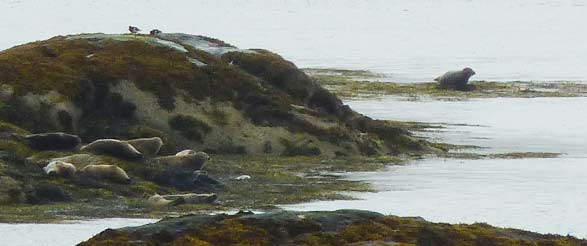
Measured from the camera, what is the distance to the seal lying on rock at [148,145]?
64.6ft

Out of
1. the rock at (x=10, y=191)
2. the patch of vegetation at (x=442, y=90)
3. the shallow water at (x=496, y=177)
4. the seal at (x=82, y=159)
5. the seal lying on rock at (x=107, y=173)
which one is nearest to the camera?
the rock at (x=10, y=191)

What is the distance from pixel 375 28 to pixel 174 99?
4489 centimetres

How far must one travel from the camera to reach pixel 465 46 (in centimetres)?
5506

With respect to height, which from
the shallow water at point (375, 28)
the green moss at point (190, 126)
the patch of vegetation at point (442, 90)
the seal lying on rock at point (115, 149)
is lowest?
the seal lying on rock at point (115, 149)

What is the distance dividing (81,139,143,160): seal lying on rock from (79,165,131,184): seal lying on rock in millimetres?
1155

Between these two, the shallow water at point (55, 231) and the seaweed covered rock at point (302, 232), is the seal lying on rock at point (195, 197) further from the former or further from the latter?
the seaweed covered rock at point (302, 232)

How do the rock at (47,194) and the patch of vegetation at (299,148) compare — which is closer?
the rock at (47,194)

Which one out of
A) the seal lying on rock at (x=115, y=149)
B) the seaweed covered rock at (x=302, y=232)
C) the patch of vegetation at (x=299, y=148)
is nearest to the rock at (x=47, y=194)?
the seal lying on rock at (x=115, y=149)

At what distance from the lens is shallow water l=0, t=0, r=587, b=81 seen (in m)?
45.8

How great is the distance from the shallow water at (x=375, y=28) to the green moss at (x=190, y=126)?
57.3 feet

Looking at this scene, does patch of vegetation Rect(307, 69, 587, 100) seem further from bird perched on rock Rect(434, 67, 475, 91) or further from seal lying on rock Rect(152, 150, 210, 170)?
seal lying on rock Rect(152, 150, 210, 170)

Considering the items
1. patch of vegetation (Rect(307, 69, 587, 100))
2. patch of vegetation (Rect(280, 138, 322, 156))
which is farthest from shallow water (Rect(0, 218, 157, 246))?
patch of vegetation (Rect(307, 69, 587, 100))

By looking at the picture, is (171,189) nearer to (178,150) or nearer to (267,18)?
(178,150)

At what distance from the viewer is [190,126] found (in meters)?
22.2
